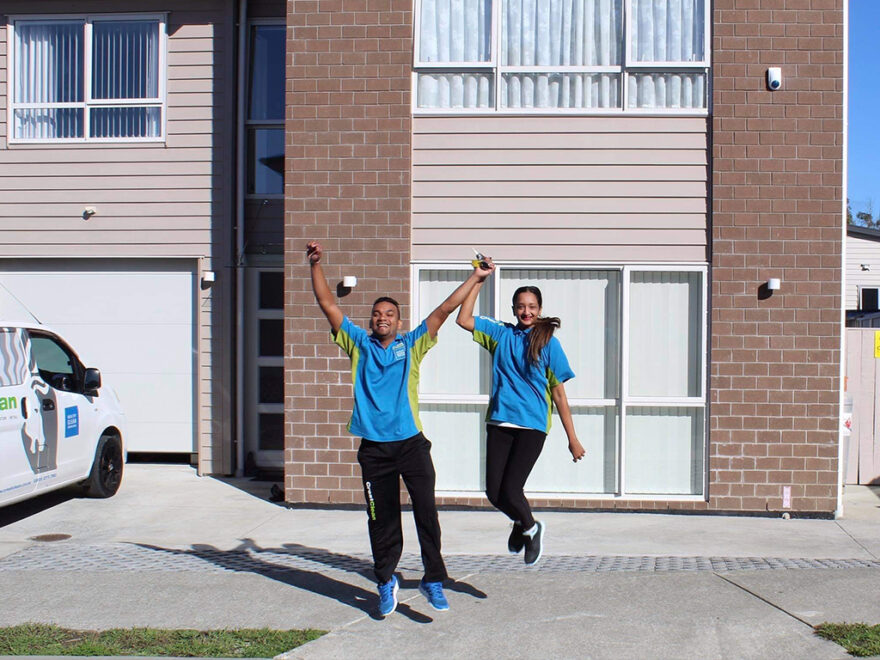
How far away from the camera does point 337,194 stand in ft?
29.7

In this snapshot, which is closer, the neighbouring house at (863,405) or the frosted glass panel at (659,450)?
the frosted glass panel at (659,450)

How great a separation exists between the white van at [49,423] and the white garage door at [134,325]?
0.92 meters

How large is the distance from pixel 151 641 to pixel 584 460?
484 centimetres

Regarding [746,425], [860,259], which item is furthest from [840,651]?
[860,259]

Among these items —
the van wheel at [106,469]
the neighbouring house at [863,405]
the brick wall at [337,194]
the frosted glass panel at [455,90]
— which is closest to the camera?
the brick wall at [337,194]

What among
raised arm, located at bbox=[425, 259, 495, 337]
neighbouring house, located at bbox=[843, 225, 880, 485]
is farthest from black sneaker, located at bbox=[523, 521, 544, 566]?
neighbouring house, located at bbox=[843, 225, 880, 485]

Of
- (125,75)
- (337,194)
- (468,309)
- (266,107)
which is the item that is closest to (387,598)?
(468,309)

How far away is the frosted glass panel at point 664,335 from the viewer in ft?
29.5

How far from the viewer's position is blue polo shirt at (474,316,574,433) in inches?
238

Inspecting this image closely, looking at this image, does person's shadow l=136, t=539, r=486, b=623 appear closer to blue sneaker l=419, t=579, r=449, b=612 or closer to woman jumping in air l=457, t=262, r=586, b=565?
blue sneaker l=419, t=579, r=449, b=612

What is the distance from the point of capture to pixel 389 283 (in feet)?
29.6

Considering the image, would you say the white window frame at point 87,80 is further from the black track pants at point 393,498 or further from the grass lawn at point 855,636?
the grass lawn at point 855,636

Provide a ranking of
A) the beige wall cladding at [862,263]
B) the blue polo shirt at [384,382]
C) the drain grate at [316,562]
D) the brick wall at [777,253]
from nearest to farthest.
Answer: the blue polo shirt at [384,382], the drain grate at [316,562], the brick wall at [777,253], the beige wall cladding at [862,263]

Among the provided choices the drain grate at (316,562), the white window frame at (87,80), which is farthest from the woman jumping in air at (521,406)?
the white window frame at (87,80)
